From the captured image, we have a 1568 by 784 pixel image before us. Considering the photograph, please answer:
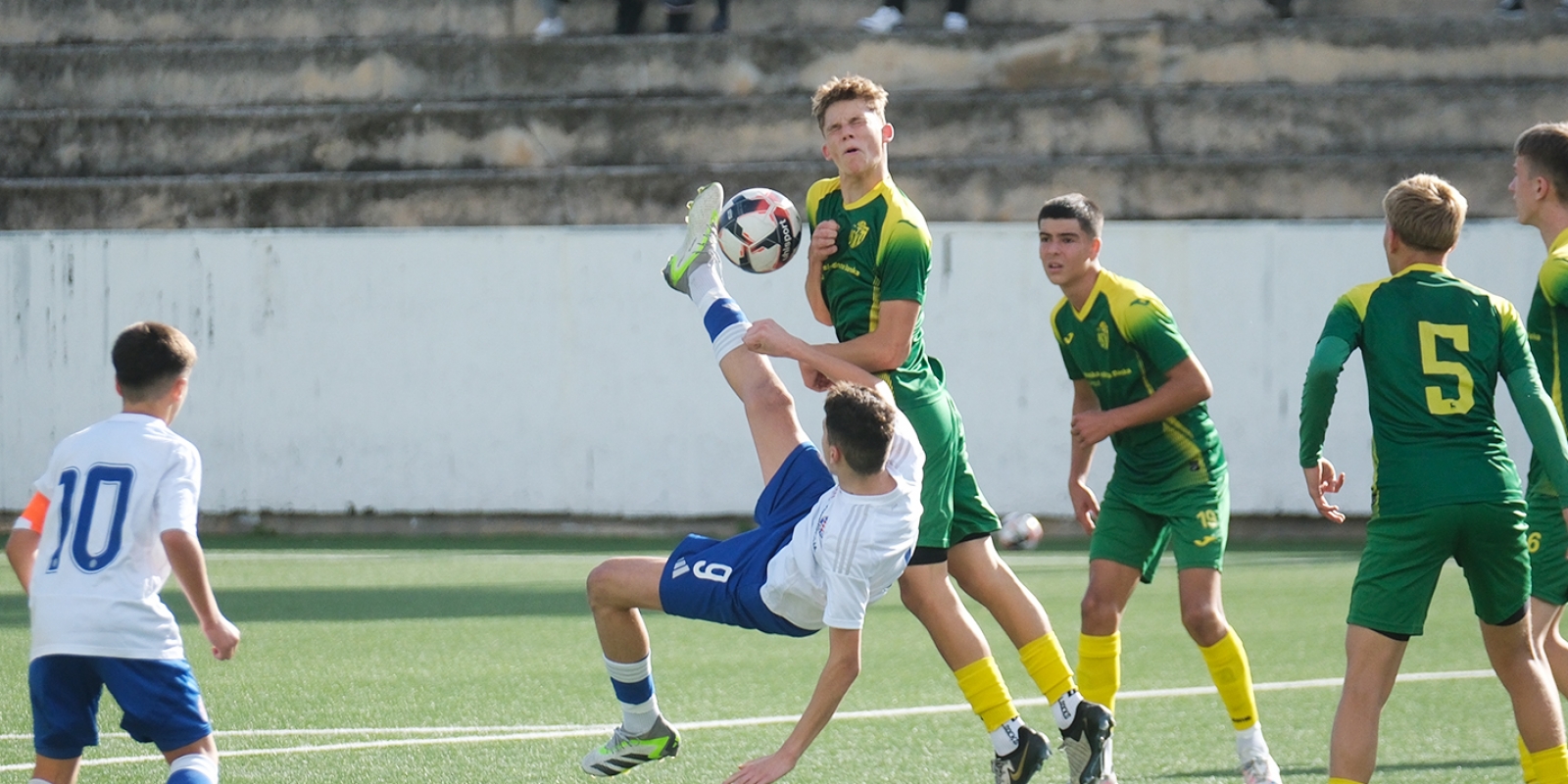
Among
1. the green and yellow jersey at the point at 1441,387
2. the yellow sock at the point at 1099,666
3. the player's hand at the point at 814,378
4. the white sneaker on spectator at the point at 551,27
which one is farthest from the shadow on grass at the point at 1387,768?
the white sneaker on spectator at the point at 551,27

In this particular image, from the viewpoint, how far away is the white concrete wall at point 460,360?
14.5 meters

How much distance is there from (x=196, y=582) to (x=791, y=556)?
1518 mm

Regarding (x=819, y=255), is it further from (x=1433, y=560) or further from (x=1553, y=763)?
(x=1553, y=763)

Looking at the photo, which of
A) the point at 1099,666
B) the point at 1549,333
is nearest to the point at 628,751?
the point at 1099,666

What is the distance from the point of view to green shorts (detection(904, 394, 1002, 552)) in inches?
191

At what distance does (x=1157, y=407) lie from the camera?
514 cm

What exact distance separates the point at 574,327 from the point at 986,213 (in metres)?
3.82

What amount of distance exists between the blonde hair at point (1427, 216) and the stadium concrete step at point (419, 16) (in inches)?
492

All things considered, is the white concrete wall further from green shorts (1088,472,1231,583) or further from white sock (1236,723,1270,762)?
white sock (1236,723,1270,762)

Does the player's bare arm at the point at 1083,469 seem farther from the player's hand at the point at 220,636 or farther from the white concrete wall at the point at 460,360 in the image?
the white concrete wall at the point at 460,360

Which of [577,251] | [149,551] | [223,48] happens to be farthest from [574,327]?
[149,551]

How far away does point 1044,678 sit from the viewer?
195 inches

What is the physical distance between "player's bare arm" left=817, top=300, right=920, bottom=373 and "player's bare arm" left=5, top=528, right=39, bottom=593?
7.08ft

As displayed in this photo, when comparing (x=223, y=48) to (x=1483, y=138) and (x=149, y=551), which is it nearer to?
(x=1483, y=138)
